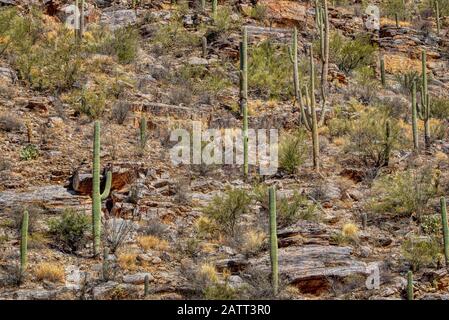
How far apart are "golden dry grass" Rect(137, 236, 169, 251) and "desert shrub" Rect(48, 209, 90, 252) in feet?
3.02

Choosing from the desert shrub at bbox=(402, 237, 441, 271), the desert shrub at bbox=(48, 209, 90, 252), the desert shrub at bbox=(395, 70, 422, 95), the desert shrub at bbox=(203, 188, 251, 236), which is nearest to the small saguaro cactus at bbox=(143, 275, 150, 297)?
the desert shrub at bbox=(48, 209, 90, 252)

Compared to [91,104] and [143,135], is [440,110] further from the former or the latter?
[91,104]

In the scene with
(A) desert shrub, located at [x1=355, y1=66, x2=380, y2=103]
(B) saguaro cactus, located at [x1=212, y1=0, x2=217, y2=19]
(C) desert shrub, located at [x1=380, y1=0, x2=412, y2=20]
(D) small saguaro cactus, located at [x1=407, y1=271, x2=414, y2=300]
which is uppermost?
(C) desert shrub, located at [x1=380, y1=0, x2=412, y2=20]

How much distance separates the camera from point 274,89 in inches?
769

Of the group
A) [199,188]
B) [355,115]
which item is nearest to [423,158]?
[355,115]

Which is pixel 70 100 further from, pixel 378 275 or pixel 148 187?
pixel 378 275

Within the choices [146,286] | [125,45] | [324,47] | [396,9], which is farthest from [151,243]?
[396,9]

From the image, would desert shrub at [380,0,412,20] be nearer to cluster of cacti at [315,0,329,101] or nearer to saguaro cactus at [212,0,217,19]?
saguaro cactus at [212,0,217,19]

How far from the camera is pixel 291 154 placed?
1470 cm

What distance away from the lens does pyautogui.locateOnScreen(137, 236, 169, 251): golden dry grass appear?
426 inches

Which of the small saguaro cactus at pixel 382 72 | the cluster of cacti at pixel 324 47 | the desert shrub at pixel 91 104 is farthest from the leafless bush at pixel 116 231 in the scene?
the small saguaro cactus at pixel 382 72

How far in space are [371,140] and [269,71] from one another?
5330 mm

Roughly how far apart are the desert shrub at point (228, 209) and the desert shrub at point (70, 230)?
2.25 meters

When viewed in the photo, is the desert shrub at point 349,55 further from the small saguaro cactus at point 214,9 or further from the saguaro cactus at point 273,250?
the saguaro cactus at point 273,250
